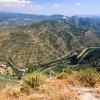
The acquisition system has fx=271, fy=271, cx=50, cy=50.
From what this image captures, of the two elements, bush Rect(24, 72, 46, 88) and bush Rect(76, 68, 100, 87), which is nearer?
bush Rect(24, 72, 46, 88)

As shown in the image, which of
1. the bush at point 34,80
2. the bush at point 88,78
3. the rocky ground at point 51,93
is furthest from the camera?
the bush at point 88,78

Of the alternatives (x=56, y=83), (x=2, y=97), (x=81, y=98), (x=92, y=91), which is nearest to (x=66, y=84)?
(x=56, y=83)

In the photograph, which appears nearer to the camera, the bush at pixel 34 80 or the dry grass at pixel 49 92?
the dry grass at pixel 49 92

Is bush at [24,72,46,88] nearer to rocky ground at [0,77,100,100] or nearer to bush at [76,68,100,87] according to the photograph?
rocky ground at [0,77,100,100]

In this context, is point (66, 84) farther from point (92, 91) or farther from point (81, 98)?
point (81, 98)

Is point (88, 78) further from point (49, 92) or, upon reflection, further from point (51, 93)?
point (51, 93)

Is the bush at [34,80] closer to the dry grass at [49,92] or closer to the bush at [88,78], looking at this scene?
the dry grass at [49,92]

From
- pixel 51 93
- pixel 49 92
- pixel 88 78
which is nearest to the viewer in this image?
pixel 51 93

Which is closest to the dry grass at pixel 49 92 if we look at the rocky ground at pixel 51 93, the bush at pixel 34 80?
the rocky ground at pixel 51 93

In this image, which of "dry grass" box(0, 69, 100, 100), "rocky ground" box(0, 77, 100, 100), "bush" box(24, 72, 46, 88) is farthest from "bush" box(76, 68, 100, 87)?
"bush" box(24, 72, 46, 88)

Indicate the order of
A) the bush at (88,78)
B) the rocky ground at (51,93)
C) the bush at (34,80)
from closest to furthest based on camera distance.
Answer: the rocky ground at (51,93) → the bush at (34,80) → the bush at (88,78)

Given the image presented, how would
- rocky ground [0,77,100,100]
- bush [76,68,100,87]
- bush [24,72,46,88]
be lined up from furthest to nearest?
bush [76,68,100,87], bush [24,72,46,88], rocky ground [0,77,100,100]

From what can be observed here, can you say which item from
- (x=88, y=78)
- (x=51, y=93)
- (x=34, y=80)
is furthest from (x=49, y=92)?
(x=88, y=78)
